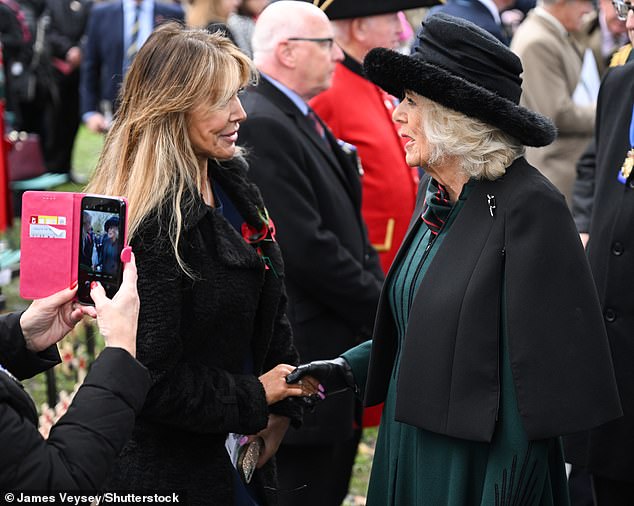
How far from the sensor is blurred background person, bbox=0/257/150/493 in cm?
210

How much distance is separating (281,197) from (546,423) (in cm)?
161

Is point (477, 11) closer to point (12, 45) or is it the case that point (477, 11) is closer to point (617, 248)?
point (617, 248)

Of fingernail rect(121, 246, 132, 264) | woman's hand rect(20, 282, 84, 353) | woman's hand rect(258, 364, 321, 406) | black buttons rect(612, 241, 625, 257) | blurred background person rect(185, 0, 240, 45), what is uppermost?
fingernail rect(121, 246, 132, 264)

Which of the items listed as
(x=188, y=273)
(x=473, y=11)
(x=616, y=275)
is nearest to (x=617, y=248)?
(x=616, y=275)

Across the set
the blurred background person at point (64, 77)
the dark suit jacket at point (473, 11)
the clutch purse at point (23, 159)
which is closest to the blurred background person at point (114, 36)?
the clutch purse at point (23, 159)

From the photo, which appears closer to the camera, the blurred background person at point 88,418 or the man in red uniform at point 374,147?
the blurred background person at point 88,418

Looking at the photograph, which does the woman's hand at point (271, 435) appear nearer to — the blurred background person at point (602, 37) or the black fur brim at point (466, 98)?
the black fur brim at point (466, 98)

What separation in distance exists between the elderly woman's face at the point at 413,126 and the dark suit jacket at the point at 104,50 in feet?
21.4

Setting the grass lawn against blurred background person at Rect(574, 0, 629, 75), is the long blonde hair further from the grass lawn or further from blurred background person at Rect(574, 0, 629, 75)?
blurred background person at Rect(574, 0, 629, 75)

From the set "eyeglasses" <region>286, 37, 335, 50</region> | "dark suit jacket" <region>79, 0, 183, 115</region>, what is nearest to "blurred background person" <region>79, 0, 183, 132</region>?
"dark suit jacket" <region>79, 0, 183, 115</region>

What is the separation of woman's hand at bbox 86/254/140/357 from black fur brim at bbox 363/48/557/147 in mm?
986

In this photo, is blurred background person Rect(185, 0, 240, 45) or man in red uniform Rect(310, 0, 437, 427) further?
blurred background person Rect(185, 0, 240, 45)

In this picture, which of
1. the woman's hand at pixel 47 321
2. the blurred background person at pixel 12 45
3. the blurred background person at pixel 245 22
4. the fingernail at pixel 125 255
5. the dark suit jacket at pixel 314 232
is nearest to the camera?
the fingernail at pixel 125 255

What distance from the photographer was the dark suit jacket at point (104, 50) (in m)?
9.34
